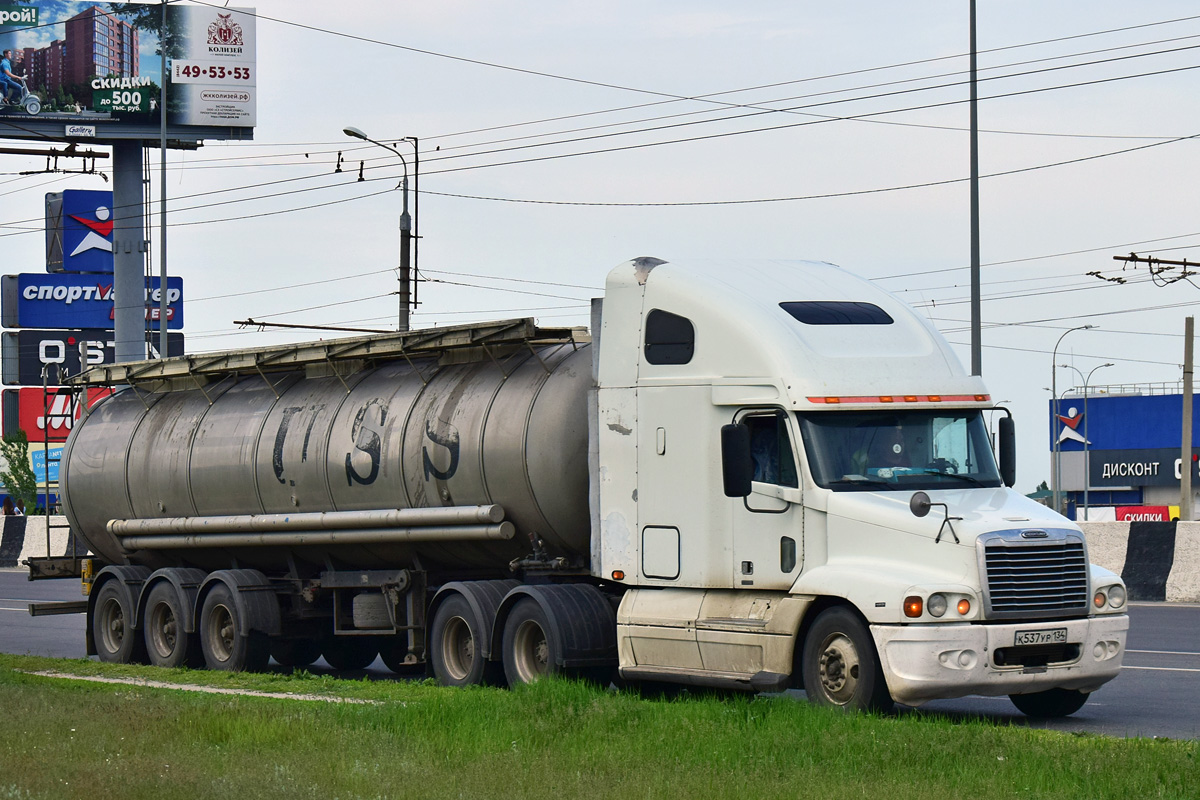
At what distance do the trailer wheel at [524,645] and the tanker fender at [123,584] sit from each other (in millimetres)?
7208

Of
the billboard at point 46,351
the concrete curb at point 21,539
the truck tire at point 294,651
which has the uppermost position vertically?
the billboard at point 46,351

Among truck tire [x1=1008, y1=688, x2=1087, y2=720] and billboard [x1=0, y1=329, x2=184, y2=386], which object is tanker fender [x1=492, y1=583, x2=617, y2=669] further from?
billboard [x1=0, y1=329, x2=184, y2=386]

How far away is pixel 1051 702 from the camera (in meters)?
13.4

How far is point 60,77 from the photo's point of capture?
62062 mm

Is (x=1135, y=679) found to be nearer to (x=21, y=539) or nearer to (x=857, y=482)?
(x=857, y=482)

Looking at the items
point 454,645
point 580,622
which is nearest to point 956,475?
point 580,622

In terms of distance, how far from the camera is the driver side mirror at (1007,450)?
45.1ft

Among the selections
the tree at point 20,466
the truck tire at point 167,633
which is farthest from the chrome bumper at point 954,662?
the tree at point 20,466

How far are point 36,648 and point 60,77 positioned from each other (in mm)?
43431

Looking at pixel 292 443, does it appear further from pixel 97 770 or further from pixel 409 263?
pixel 409 263

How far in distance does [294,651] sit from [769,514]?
26.6 feet

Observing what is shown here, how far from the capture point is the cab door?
13.1 m

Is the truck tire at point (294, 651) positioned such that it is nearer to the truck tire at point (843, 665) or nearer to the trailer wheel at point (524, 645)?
the trailer wheel at point (524, 645)

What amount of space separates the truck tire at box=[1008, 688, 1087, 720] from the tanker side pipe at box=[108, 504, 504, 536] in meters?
4.89
